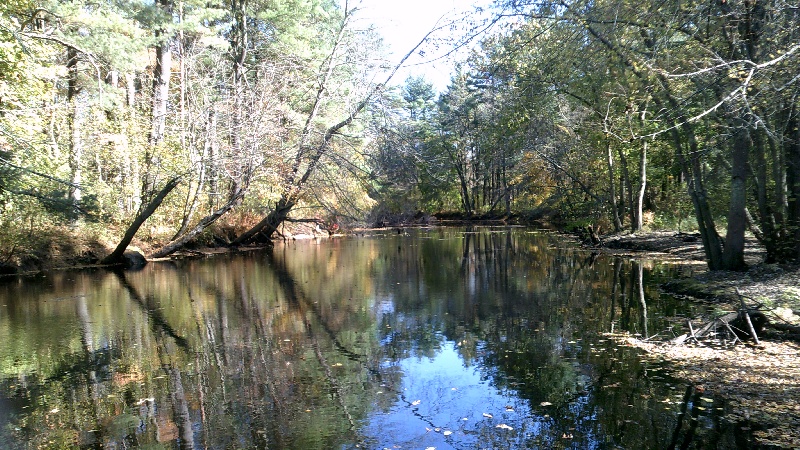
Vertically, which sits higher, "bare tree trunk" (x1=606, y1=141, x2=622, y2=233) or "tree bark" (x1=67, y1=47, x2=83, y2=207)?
"tree bark" (x1=67, y1=47, x2=83, y2=207)

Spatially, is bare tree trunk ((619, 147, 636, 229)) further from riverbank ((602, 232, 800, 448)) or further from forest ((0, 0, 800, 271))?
riverbank ((602, 232, 800, 448))

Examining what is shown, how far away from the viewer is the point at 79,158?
18.2 meters

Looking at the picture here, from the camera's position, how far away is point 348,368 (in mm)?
6988

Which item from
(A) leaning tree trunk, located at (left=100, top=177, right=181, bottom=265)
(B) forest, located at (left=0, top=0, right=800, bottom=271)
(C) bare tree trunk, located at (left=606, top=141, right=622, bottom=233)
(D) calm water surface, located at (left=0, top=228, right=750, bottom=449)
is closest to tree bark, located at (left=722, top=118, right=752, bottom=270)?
(B) forest, located at (left=0, top=0, right=800, bottom=271)

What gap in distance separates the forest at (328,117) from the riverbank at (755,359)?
123 centimetres

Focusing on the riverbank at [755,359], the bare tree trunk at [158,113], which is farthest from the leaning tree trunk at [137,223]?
the riverbank at [755,359]

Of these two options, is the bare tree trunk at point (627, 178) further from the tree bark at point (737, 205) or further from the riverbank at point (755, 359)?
the riverbank at point (755, 359)

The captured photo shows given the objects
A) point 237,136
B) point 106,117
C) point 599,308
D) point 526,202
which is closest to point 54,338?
point 599,308

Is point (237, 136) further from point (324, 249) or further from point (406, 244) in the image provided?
point (406, 244)

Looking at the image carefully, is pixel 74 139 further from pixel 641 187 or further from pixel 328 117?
pixel 641 187

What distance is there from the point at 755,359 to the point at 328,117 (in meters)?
17.6

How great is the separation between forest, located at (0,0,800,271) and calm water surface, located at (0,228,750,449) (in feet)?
8.69

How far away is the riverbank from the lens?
4934mm

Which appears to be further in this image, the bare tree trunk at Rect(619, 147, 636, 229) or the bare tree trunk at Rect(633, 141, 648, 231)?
the bare tree trunk at Rect(619, 147, 636, 229)
